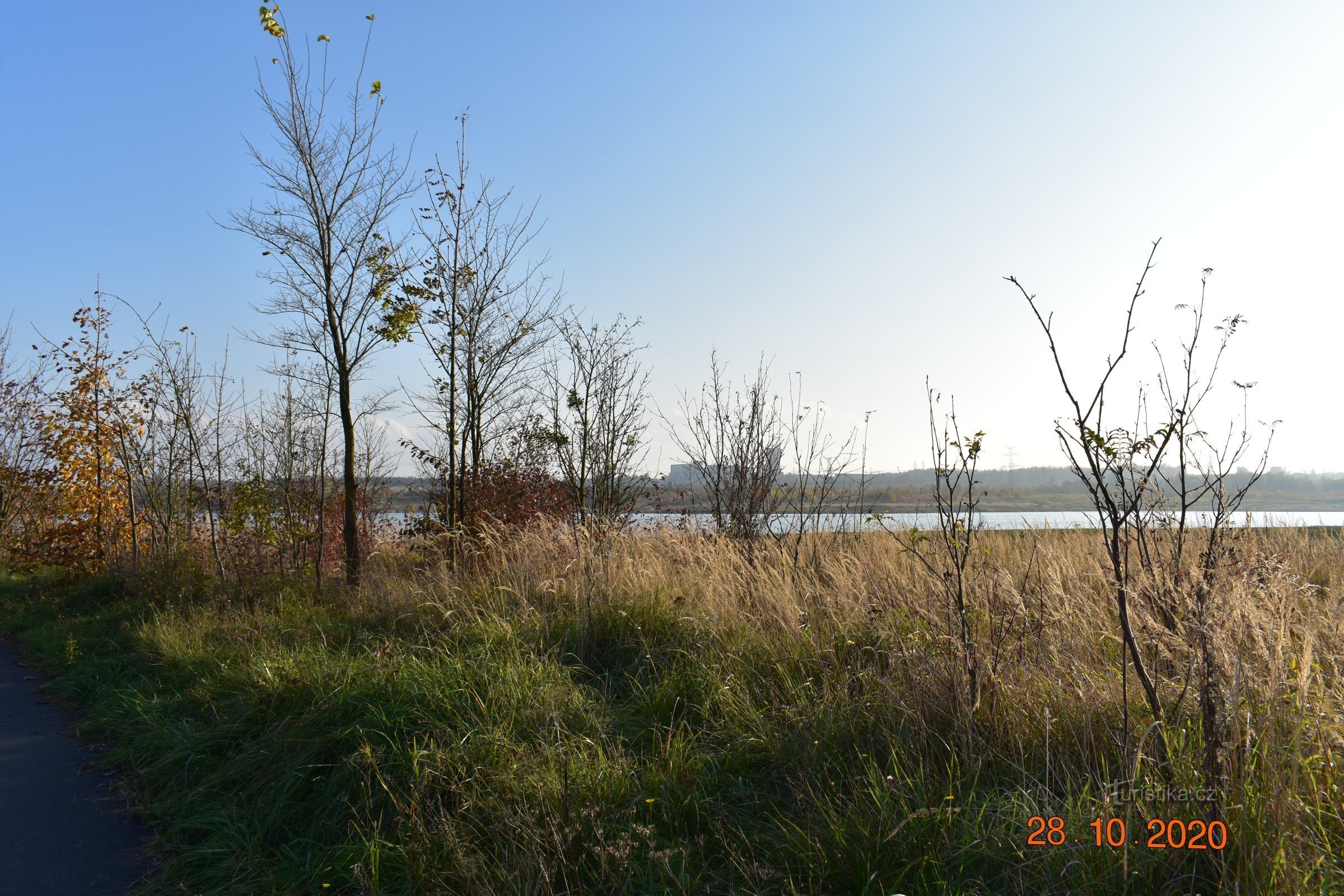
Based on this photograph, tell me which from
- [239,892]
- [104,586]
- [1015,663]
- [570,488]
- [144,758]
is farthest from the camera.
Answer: [570,488]

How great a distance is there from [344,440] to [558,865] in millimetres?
6903

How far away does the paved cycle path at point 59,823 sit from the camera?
332 centimetres

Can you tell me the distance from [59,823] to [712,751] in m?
3.47

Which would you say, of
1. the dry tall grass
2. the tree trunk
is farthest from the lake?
the tree trunk

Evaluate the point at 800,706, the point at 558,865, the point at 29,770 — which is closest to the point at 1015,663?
the point at 800,706

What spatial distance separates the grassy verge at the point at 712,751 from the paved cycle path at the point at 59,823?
0.58 ft

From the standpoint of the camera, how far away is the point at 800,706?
12.5 feet

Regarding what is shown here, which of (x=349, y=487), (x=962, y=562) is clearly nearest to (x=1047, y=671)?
(x=962, y=562)

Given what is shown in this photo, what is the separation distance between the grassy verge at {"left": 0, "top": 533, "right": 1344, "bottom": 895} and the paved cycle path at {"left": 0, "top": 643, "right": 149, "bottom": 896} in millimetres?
177

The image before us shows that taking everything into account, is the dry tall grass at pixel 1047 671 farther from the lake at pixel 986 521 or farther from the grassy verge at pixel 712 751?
the lake at pixel 986 521

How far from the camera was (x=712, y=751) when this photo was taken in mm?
3730

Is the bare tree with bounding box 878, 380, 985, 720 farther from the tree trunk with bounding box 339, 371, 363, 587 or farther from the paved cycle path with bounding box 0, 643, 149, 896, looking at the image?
the tree trunk with bounding box 339, 371, 363, 587

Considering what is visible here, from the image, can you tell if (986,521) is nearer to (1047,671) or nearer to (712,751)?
(1047,671)

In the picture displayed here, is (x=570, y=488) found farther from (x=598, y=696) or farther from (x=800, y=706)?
(x=800, y=706)
